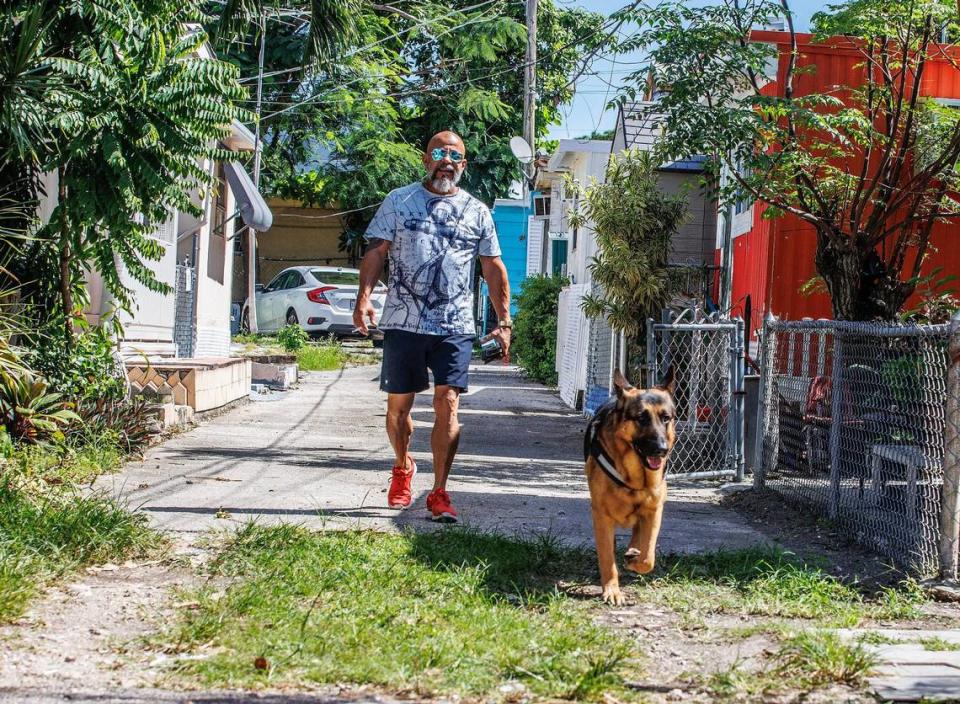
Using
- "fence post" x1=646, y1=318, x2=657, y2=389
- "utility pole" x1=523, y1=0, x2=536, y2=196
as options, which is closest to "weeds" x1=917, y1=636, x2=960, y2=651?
"fence post" x1=646, y1=318, x2=657, y2=389

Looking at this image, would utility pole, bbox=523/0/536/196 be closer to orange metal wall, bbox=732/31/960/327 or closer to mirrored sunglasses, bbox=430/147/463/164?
orange metal wall, bbox=732/31/960/327

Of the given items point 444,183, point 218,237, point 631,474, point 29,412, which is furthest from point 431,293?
point 218,237

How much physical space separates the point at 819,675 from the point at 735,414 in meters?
5.15

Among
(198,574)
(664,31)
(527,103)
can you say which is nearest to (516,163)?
(527,103)

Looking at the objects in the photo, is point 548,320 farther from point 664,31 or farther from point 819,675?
point 819,675

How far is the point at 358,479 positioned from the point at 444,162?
2621 millimetres

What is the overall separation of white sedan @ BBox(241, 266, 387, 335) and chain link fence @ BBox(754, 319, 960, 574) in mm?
15288

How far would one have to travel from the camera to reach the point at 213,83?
6863mm

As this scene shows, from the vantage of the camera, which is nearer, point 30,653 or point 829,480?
point 30,653

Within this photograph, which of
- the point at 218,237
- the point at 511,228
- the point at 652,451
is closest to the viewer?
the point at 652,451

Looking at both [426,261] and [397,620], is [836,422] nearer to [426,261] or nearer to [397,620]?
[426,261]

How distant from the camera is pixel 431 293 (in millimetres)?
6523

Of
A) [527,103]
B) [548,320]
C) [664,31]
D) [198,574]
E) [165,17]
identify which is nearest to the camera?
[198,574]

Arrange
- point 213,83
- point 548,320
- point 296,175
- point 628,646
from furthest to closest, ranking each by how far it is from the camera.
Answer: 1. point 296,175
2. point 548,320
3. point 213,83
4. point 628,646
